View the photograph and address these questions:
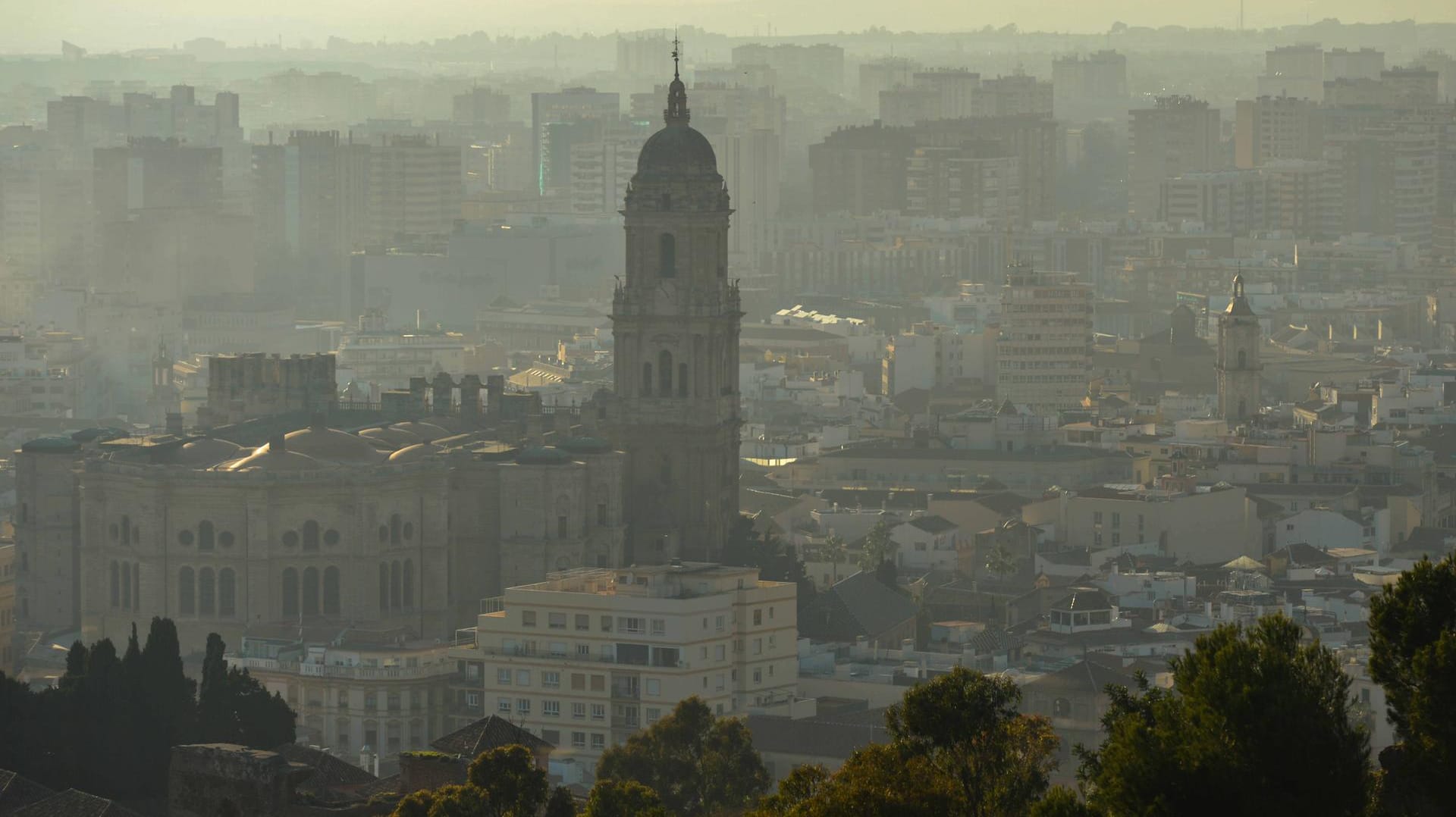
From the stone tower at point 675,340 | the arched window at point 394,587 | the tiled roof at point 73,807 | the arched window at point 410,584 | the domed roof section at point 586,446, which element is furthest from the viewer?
the stone tower at point 675,340

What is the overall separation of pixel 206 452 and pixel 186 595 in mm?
3424

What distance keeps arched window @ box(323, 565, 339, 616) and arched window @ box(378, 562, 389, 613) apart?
0.82 meters

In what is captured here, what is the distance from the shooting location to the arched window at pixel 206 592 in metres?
78.7

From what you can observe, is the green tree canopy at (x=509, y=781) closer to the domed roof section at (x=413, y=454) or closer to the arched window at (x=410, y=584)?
the arched window at (x=410, y=584)

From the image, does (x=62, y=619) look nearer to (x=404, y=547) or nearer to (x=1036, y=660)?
(x=404, y=547)

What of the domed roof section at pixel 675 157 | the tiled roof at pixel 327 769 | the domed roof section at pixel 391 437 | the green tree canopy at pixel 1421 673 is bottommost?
the tiled roof at pixel 327 769

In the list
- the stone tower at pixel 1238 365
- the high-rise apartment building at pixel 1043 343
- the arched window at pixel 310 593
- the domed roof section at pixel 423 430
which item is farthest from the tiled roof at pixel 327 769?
the high-rise apartment building at pixel 1043 343

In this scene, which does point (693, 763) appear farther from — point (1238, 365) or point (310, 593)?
point (1238, 365)

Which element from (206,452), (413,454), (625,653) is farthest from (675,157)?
(625,653)

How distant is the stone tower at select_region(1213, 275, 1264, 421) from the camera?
414 feet

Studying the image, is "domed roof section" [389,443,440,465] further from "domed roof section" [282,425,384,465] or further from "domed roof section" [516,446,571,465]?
"domed roof section" [516,446,571,465]

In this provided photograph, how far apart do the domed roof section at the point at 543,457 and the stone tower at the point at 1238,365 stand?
46.1 meters

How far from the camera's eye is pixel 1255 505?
328ft

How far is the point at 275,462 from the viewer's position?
261ft
